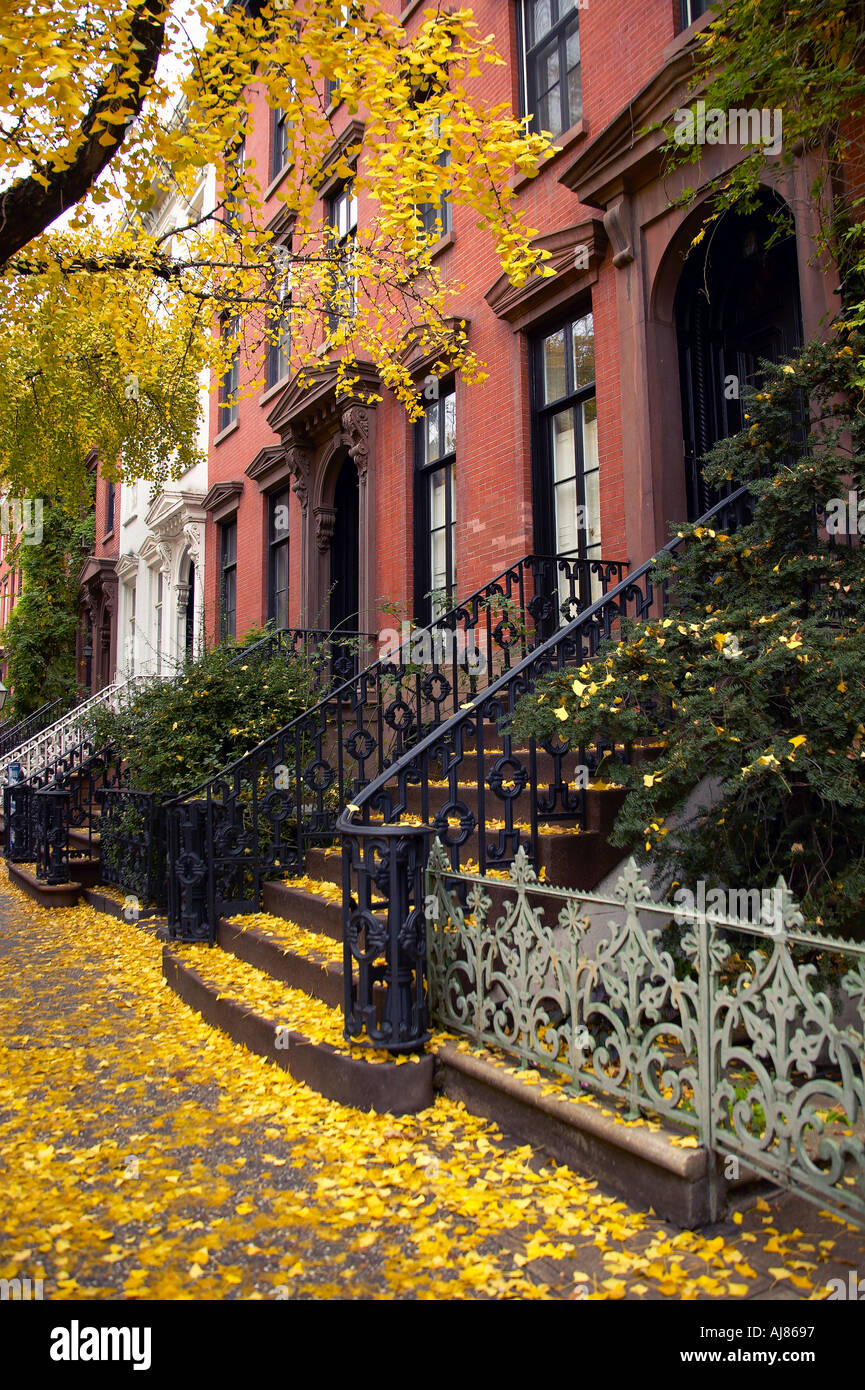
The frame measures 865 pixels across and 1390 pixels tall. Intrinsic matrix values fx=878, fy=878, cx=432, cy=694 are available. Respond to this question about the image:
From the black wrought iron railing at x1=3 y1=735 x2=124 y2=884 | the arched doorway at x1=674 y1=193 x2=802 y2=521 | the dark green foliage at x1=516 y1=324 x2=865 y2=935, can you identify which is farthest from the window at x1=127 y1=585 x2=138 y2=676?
the dark green foliage at x1=516 y1=324 x2=865 y2=935

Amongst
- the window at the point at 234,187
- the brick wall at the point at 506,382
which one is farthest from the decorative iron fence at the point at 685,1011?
the window at the point at 234,187

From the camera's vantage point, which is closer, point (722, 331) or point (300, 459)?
point (722, 331)

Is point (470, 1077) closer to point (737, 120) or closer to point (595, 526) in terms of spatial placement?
point (595, 526)

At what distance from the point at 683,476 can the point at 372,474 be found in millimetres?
5363

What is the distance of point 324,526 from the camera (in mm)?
13227

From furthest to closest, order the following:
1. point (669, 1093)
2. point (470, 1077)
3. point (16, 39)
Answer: point (16, 39) → point (470, 1077) → point (669, 1093)

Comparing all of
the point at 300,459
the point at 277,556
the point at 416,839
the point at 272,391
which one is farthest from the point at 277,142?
the point at 416,839

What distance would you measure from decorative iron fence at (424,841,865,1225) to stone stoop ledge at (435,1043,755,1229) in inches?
4.3

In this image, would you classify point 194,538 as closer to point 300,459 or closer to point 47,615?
point 300,459

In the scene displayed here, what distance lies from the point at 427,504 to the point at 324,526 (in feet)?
9.13

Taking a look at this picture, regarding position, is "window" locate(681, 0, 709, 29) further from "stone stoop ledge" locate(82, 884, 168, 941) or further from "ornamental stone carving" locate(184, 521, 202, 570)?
"ornamental stone carving" locate(184, 521, 202, 570)

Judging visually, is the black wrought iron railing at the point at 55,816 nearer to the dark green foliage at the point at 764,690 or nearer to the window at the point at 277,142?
the dark green foliage at the point at 764,690
